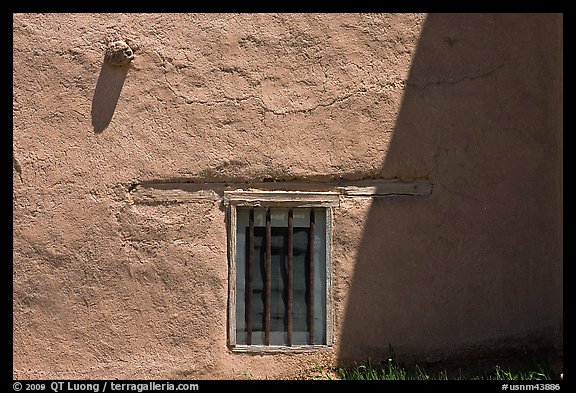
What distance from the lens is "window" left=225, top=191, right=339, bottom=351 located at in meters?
5.69

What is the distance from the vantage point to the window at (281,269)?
18.7 ft

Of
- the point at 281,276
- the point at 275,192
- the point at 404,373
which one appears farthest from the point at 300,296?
the point at 404,373

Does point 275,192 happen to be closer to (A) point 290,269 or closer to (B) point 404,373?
(A) point 290,269

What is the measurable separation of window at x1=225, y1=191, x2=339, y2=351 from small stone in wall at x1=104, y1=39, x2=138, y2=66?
47.4 inches

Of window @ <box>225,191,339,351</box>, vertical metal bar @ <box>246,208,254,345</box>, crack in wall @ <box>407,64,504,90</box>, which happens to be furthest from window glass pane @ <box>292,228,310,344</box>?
crack in wall @ <box>407,64,504,90</box>

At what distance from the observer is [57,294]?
5602mm

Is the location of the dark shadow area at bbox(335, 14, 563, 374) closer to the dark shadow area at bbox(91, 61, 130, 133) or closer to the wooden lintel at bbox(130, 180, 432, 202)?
the wooden lintel at bbox(130, 180, 432, 202)

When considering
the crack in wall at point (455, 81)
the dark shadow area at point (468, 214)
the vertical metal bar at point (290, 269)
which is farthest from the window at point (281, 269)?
the crack in wall at point (455, 81)

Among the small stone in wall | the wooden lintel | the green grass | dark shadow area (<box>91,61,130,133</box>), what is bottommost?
the green grass

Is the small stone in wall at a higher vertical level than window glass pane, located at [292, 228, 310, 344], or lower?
higher

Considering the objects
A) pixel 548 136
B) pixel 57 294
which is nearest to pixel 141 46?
pixel 57 294

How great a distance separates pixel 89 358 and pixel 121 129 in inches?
64.1

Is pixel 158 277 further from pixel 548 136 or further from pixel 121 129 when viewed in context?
pixel 548 136

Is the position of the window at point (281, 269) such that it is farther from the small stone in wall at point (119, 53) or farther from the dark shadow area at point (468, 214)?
the small stone in wall at point (119, 53)
